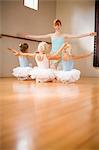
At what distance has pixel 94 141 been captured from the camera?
814 mm

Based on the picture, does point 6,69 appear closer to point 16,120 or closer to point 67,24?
point 67,24

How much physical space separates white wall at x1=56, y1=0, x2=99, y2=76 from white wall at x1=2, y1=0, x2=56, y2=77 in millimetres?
485

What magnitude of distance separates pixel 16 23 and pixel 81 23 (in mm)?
1374

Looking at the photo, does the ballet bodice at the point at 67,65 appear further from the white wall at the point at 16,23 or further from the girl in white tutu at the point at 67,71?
the white wall at the point at 16,23

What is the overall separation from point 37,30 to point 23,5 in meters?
0.56

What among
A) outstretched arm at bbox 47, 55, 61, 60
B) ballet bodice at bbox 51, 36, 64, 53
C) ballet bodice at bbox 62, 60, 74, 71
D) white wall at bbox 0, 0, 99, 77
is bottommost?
ballet bodice at bbox 62, 60, 74, 71

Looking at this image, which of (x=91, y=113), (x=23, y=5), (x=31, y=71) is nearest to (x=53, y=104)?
(x=91, y=113)

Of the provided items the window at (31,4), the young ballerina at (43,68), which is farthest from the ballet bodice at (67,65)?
the window at (31,4)

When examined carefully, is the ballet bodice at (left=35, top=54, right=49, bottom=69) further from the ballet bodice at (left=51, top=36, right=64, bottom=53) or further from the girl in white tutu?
the ballet bodice at (left=51, top=36, right=64, bottom=53)

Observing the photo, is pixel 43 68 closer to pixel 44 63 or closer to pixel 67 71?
pixel 44 63

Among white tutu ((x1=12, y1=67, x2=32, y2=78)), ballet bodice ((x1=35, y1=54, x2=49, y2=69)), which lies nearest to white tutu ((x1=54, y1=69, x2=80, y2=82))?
ballet bodice ((x1=35, y1=54, x2=49, y2=69))

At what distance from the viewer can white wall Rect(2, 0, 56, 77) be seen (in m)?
4.38

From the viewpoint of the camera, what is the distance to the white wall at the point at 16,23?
14.4ft

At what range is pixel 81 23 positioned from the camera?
5.32m
